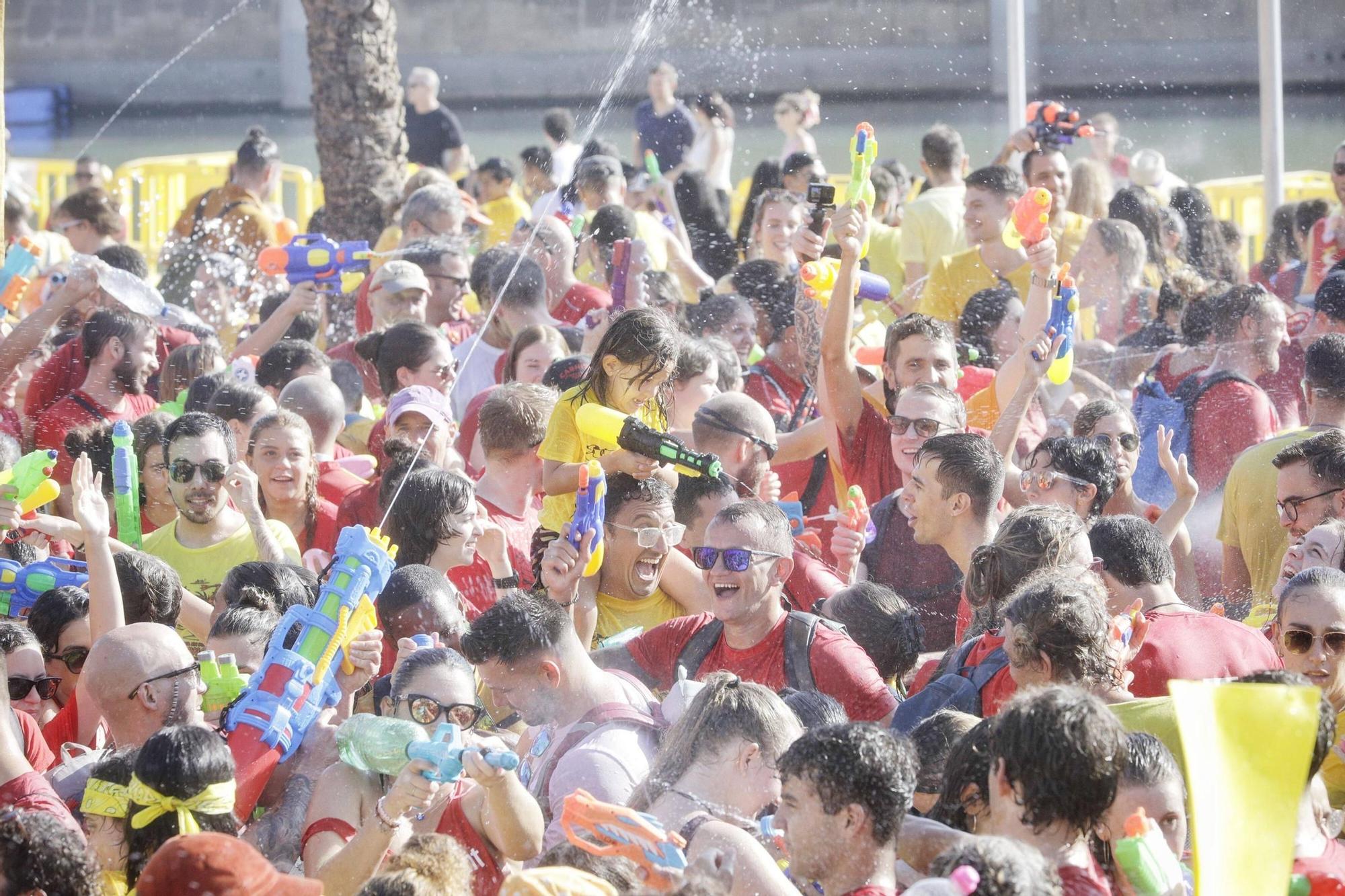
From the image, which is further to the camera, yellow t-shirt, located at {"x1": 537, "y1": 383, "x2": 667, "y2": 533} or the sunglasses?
yellow t-shirt, located at {"x1": 537, "y1": 383, "x2": 667, "y2": 533}

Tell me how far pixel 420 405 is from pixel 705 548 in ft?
5.42

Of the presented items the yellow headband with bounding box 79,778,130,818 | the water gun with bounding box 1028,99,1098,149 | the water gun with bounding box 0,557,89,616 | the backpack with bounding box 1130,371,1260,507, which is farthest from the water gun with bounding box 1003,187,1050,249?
the yellow headband with bounding box 79,778,130,818

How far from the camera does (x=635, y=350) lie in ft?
15.8

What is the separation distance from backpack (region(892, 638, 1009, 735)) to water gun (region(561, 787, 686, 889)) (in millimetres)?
1050

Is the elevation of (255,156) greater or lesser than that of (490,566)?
greater

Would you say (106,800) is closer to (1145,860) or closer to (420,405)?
(1145,860)

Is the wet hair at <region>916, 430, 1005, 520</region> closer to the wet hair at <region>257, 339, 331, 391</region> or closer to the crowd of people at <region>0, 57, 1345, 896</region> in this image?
the crowd of people at <region>0, 57, 1345, 896</region>

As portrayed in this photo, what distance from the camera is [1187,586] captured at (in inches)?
207

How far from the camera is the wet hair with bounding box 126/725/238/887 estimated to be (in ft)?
10.5

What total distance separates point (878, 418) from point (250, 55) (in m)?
21.8

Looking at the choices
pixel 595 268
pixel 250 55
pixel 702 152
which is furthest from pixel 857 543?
pixel 250 55

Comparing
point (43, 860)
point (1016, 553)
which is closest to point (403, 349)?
point (1016, 553)

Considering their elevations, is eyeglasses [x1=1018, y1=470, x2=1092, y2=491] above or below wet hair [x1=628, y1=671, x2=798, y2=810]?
above

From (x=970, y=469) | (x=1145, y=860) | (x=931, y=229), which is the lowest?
(x=1145, y=860)
